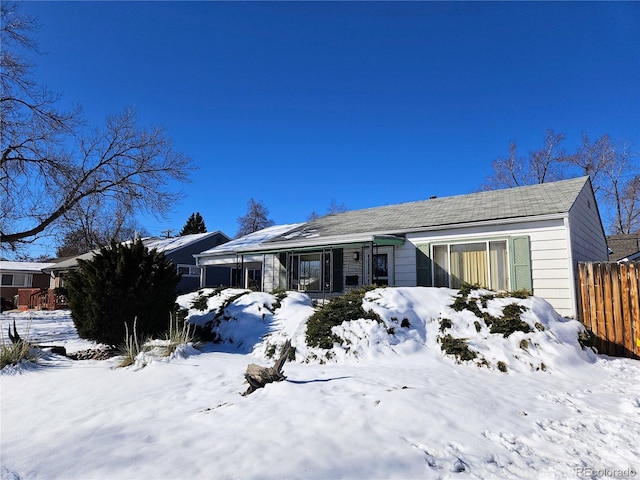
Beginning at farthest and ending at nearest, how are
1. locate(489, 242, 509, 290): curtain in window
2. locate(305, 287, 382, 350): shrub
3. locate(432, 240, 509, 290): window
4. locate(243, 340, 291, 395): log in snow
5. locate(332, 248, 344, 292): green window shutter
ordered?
locate(332, 248, 344, 292): green window shutter
locate(432, 240, 509, 290): window
locate(489, 242, 509, 290): curtain in window
locate(305, 287, 382, 350): shrub
locate(243, 340, 291, 395): log in snow

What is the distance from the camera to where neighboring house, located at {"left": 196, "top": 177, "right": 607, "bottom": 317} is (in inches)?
379

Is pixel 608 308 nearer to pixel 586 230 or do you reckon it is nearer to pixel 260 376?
pixel 586 230

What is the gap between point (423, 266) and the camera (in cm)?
1175

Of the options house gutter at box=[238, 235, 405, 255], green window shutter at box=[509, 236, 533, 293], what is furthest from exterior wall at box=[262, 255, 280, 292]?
green window shutter at box=[509, 236, 533, 293]

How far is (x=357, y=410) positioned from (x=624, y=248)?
27.0m

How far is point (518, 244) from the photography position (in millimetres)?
10023

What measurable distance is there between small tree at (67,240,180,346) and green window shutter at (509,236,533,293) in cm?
873

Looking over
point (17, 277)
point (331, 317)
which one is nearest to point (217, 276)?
point (331, 317)

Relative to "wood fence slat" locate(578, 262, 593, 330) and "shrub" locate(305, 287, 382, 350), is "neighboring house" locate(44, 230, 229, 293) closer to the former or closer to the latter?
"shrub" locate(305, 287, 382, 350)

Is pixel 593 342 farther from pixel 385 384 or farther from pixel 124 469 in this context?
pixel 124 469

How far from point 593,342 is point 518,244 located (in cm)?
284

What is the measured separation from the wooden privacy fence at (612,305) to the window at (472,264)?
190 cm

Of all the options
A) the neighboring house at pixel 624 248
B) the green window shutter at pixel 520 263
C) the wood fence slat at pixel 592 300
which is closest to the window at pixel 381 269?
the green window shutter at pixel 520 263

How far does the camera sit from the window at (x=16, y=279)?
35.3m
